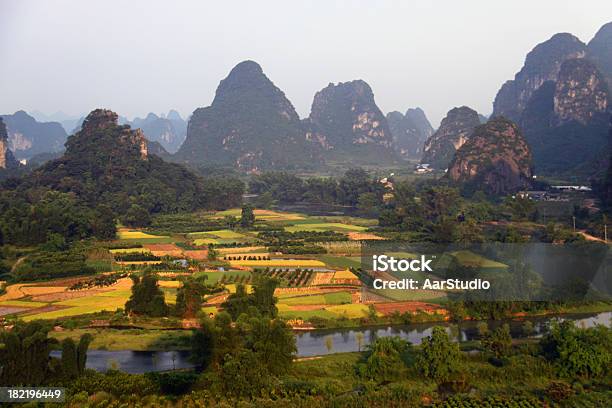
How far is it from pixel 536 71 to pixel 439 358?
113760 mm

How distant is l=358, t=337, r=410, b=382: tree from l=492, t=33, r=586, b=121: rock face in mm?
105554

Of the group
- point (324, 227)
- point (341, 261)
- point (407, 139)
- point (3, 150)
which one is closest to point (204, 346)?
point (341, 261)

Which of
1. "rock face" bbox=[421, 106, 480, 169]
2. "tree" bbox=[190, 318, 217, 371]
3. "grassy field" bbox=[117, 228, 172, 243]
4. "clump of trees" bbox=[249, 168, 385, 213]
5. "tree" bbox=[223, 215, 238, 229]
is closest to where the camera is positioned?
"tree" bbox=[190, 318, 217, 371]

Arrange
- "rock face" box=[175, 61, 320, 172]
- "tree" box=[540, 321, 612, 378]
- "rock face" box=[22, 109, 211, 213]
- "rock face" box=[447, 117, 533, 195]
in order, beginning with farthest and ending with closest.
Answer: "rock face" box=[175, 61, 320, 172] < "rock face" box=[447, 117, 533, 195] < "rock face" box=[22, 109, 211, 213] < "tree" box=[540, 321, 612, 378]

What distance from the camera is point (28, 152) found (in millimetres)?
160250

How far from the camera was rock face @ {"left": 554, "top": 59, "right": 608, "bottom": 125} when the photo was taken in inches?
3588

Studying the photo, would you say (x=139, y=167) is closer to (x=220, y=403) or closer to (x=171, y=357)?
(x=171, y=357)

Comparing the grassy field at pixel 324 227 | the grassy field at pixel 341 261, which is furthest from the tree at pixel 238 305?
the grassy field at pixel 324 227

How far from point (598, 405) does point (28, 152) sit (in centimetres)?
16694

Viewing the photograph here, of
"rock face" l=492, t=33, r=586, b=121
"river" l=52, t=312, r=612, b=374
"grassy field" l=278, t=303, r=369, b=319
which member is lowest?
"river" l=52, t=312, r=612, b=374

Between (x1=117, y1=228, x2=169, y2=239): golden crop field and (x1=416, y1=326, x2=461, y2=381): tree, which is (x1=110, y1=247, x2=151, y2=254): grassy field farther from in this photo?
(x1=416, y1=326, x2=461, y2=381): tree

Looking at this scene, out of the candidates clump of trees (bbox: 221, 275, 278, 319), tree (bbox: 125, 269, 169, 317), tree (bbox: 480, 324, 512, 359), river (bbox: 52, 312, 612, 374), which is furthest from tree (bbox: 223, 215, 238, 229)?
tree (bbox: 480, 324, 512, 359)

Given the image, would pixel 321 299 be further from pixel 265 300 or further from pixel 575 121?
pixel 575 121

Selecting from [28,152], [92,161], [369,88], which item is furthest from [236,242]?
[28,152]
